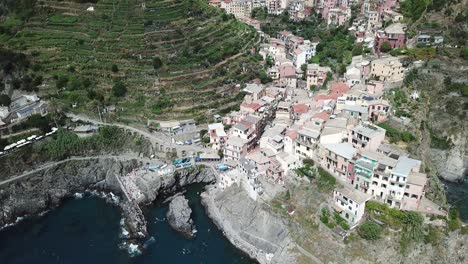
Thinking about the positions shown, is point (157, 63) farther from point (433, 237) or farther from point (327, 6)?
point (433, 237)

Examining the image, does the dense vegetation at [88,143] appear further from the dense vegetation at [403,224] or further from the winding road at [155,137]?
the dense vegetation at [403,224]

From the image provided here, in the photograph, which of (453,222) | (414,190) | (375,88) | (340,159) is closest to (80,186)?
(340,159)

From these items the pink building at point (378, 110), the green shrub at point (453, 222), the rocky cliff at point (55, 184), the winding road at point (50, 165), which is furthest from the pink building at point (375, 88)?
the winding road at point (50, 165)

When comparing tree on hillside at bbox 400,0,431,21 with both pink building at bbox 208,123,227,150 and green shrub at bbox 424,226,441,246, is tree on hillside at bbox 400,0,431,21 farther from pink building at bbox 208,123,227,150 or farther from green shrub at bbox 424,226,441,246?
green shrub at bbox 424,226,441,246

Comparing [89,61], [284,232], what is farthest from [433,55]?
[89,61]

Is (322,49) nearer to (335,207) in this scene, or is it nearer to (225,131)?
(225,131)

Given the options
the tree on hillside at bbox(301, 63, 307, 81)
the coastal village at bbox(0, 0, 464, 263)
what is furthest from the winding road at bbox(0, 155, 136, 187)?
the tree on hillside at bbox(301, 63, 307, 81)
